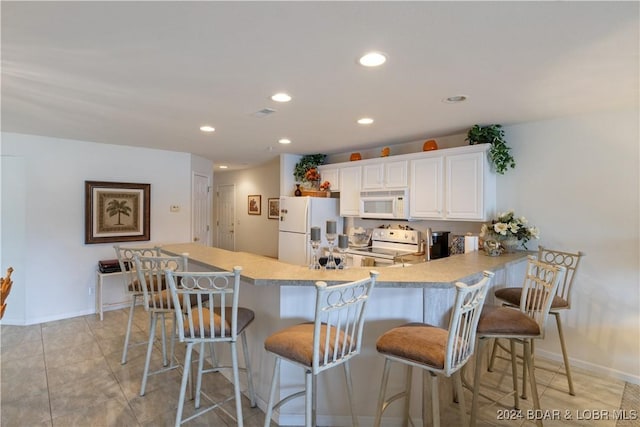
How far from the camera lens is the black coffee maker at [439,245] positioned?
392 centimetres

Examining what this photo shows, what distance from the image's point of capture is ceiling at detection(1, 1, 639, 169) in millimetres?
1542

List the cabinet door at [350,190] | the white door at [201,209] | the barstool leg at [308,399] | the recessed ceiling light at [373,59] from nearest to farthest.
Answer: the barstool leg at [308,399]
the recessed ceiling light at [373,59]
the cabinet door at [350,190]
the white door at [201,209]

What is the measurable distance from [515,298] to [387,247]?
2.07 metres

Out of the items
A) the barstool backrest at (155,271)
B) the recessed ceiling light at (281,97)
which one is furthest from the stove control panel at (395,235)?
the barstool backrest at (155,271)

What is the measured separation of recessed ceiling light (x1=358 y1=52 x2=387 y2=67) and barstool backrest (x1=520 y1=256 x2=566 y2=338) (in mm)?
1621

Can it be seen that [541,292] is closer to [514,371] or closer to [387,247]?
[514,371]

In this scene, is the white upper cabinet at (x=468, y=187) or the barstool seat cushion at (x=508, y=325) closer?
the barstool seat cushion at (x=508, y=325)

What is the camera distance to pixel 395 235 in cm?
462

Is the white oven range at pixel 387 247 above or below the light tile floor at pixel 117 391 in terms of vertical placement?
above

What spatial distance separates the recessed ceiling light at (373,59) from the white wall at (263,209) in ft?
13.7

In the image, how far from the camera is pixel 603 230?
3.05 metres

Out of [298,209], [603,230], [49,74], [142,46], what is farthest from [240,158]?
[603,230]

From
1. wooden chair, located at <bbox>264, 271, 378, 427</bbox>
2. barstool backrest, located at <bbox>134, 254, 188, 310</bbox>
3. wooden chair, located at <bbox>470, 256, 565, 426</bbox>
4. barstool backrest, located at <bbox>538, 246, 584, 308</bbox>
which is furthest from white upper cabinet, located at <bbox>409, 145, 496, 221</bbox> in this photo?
barstool backrest, located at <bbox>134, 254, 188, 310</bbox>

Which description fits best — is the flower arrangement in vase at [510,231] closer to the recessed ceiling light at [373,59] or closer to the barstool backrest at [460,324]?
the barstool backrest at [460,324]
